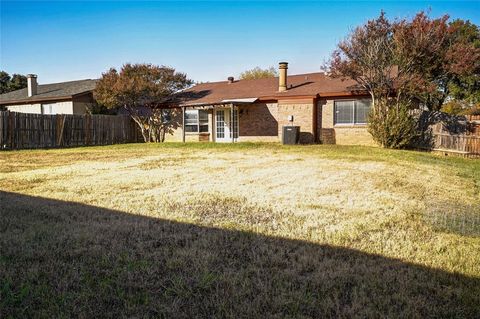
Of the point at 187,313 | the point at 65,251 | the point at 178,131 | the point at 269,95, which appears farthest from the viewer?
the point at 178,131

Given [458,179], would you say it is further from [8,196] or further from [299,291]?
[8,196]

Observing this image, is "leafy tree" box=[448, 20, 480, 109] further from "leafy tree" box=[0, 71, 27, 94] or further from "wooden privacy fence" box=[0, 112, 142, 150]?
"leafy tree" box=[0, 71, 27, 94]

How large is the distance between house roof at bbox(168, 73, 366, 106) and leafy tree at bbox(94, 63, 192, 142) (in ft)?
4.12

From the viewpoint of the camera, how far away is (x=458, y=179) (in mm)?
8828

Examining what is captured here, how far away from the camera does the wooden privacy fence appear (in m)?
18.3

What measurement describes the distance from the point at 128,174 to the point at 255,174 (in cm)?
317

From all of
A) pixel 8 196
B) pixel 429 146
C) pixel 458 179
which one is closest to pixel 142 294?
pixel 8 196

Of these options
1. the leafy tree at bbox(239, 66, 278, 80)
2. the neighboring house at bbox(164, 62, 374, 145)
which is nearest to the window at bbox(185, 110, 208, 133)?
the neighboring house at bbox(164, 62, 374, 145)

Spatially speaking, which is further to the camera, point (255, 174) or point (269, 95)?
point (269, 95)

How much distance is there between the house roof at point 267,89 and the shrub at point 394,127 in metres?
2.27

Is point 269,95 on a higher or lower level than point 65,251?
higher

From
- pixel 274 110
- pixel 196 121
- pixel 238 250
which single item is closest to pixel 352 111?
pixel 274 110

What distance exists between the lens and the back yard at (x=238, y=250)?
2556mm

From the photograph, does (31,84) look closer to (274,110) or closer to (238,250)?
(274,110)
